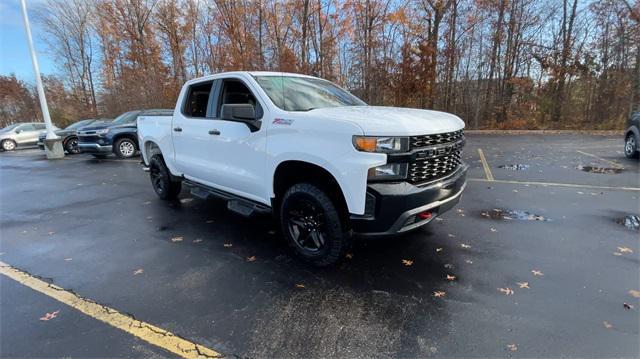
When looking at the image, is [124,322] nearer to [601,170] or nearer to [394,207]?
[394,207]

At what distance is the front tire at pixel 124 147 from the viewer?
42.2ft

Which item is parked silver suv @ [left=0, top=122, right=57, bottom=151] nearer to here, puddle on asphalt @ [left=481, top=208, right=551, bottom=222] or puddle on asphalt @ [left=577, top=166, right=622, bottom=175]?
puddle on asphalt @ [left=481, top=208, right=551, bottom=222]

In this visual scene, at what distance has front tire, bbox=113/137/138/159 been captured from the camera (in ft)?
42.2

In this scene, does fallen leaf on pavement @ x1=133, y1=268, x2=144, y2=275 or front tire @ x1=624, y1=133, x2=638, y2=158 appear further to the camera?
A: front tire @ x1=624, y1=133, x2=638, y2=158

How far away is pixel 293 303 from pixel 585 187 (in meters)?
6.53

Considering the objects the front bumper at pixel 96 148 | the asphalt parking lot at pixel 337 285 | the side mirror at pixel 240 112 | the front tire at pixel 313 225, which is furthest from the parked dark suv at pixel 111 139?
the front tire at pixel 313 225

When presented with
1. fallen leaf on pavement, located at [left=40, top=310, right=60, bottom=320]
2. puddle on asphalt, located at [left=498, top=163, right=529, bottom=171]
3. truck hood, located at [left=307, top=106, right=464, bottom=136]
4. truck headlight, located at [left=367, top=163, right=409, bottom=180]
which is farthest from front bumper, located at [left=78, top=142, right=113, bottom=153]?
puddle on asphalt, located at [left=498, top=163, right=529, bottom=171]

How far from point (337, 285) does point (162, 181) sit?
4433 mm

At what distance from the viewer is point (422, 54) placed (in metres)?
21.2

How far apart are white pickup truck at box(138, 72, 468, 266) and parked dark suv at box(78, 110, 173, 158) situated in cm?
950

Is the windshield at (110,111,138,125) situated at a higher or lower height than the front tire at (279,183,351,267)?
higher

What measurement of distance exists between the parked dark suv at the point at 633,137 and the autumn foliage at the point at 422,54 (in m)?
10.8

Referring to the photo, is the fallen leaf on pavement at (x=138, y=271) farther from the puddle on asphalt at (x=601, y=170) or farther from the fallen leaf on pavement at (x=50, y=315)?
the puddle on asphalt at (x=601, y=170)

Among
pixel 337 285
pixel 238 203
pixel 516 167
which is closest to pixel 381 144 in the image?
pixel 337 285
